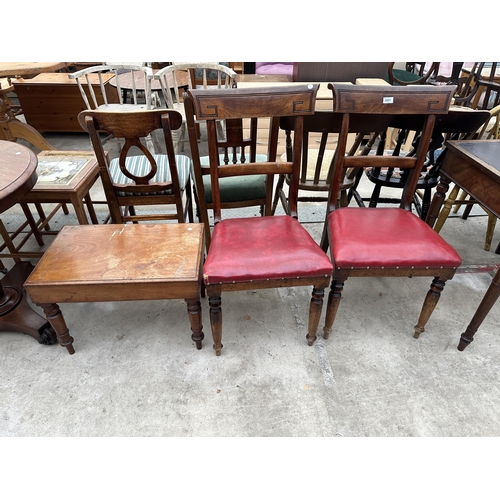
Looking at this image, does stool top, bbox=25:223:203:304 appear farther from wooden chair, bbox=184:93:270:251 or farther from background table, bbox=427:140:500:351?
background table, bbox=427:140:500:351

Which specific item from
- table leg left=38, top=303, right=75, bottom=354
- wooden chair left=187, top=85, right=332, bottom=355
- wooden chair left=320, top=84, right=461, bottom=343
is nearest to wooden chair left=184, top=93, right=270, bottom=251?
wooden chair left=187, top=85, right=332, bottom=355

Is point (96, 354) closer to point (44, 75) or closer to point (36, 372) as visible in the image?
point (36, 372)

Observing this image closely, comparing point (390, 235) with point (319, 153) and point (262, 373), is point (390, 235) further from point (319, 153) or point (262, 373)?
point (262, 373)

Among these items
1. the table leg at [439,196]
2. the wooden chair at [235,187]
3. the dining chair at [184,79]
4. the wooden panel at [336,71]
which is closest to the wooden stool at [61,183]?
the wooden chair at [235,187]

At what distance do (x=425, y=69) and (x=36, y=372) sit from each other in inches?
227

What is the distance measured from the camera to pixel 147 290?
135cm

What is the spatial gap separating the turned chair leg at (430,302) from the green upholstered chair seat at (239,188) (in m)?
1.03

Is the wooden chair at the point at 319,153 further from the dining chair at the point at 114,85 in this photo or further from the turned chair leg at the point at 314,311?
the dining chair at the point at 114,85

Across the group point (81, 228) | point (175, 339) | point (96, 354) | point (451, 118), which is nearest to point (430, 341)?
point (451, 118)

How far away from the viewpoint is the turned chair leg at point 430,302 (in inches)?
59.7

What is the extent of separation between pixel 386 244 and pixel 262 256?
0.56 m

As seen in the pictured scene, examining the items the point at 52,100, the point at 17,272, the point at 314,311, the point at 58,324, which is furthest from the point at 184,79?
the point at 314,311

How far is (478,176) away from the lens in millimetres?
1473

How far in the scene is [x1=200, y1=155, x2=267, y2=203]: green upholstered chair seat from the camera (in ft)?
6.26
